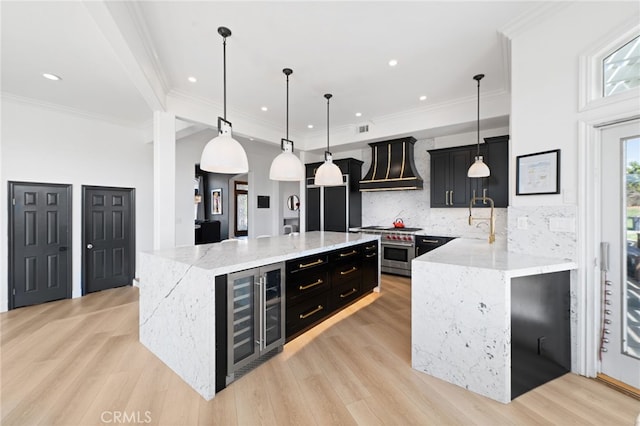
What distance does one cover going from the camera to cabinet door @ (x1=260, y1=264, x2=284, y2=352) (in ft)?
Result: 7.24

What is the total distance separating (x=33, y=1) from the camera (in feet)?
6.39

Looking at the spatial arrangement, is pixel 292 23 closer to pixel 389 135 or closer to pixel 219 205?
pixel 389 135

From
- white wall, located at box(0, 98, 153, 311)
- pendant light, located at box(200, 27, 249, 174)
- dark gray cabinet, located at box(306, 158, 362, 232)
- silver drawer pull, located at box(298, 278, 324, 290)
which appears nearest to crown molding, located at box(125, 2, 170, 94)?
pendant light, located at box(200, 27, 249, 174)

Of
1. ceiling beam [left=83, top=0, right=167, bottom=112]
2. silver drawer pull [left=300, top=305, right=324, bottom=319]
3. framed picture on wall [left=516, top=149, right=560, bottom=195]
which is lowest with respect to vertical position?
silver drawer pull [left=300, top=305, right=324, bottom=319]

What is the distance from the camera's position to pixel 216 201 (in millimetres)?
9312

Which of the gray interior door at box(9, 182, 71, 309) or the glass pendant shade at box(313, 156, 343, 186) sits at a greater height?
the glass pendant shade at box(313, 156, 343, 186)

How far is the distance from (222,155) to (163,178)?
1.76 meters

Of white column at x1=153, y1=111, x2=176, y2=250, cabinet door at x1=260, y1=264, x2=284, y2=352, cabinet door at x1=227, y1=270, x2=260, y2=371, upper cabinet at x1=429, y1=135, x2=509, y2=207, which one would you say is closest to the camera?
Result: cabinet door at x1=227, y1=270, x2=260, y2=371

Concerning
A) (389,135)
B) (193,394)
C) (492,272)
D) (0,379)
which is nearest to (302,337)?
(193,394)

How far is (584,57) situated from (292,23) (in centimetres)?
234

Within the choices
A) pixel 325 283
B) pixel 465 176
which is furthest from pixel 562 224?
pixel 465 176

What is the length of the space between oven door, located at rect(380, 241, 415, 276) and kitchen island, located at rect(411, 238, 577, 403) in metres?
2.70

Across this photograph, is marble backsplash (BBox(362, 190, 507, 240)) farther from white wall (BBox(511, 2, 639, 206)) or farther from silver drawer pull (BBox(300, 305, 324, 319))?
silver drawer pull (BBox(300, 305, 324, 319))

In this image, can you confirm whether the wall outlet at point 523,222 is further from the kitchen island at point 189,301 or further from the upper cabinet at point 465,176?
the upper cabinet at point 465,176
